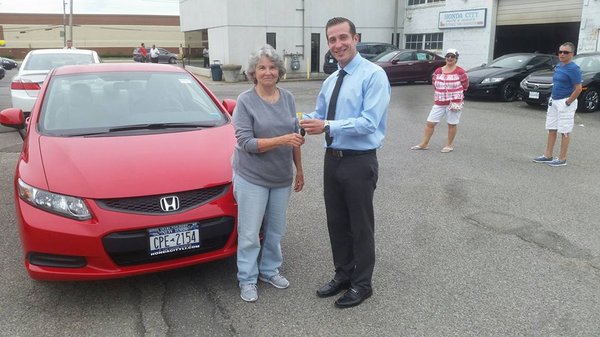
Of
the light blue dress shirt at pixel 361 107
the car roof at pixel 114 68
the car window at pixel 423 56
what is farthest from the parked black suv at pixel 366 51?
the light blue dress shirt at pixel 361 107

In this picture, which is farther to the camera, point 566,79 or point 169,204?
point 566,79

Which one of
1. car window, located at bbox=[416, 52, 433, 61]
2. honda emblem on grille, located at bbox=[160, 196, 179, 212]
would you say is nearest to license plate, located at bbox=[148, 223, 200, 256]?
honda emblem on grille, located at bbox=[160, 196, 179, 212]

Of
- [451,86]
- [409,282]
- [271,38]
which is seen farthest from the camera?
[271,38]

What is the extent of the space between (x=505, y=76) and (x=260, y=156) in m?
12.7

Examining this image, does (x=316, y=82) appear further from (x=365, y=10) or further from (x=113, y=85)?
(x=113, y=85)

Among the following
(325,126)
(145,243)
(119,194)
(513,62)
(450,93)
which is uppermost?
(513,62)

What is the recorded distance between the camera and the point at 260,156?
3.09m

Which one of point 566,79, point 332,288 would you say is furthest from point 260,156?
point 566,79

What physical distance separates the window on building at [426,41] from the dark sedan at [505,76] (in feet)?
32.2

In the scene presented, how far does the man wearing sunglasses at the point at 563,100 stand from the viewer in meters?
6.66

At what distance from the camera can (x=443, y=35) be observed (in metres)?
23.9

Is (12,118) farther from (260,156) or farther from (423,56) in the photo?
(423,56)

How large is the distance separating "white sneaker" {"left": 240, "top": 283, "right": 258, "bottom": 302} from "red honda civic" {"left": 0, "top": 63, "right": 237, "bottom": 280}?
0.86 ft

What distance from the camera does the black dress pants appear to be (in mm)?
3021
